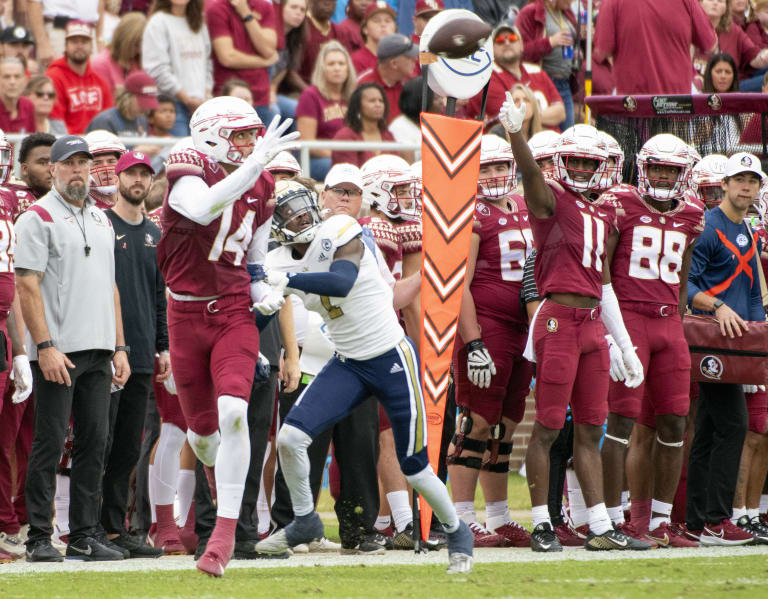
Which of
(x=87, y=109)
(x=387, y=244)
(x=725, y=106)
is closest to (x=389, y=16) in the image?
(x=87, y=109)

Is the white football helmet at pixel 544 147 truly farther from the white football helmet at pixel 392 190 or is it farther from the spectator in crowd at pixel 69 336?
the spectator in crowd at pixel 69 336

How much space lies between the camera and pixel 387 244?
8.25 metres

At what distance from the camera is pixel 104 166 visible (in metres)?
8.52

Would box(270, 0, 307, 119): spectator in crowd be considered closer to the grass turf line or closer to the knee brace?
the knee brace

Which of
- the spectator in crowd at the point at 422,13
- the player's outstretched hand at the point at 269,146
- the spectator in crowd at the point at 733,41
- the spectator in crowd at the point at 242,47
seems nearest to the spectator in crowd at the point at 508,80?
the spectator in crowd at the point at 422,13

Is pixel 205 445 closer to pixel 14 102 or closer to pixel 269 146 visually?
pixel 269 146

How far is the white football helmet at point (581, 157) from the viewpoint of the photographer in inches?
308

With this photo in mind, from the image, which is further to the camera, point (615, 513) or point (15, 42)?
point (15, 42)

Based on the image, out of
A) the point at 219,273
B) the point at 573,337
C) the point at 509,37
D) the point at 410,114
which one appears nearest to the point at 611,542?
the point at 573,337

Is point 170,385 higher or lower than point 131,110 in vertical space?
lower

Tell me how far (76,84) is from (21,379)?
505 centimetres

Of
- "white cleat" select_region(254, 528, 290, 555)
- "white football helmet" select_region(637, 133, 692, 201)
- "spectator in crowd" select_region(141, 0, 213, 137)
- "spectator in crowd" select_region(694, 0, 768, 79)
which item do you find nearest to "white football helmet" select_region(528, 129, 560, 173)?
"white football helmet" select_region(637, 133, 692, 201)

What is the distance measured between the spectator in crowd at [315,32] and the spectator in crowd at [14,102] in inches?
137

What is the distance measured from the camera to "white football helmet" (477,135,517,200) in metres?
8.27
